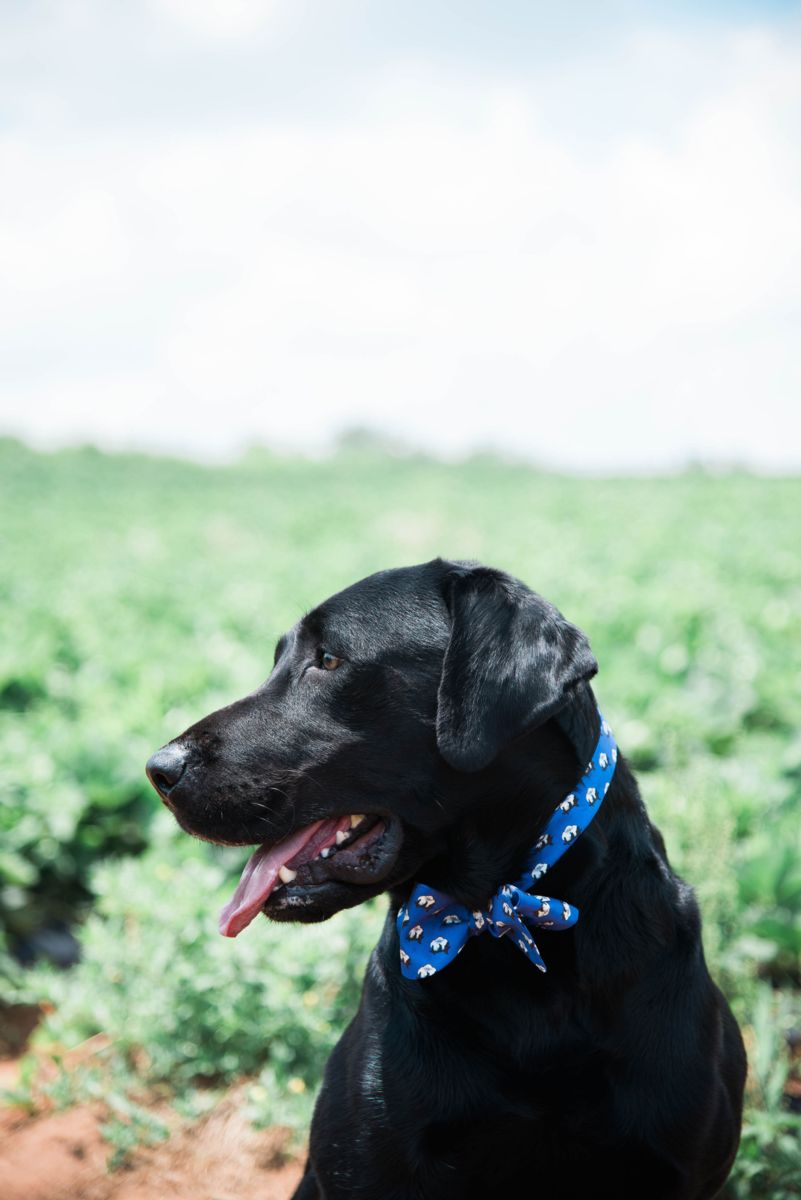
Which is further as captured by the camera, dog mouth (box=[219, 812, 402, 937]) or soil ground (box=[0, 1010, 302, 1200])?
soil ground (box=[0, 1010, 302, 1200])

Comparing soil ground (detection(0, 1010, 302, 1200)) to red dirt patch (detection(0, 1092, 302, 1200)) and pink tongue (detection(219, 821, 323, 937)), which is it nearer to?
red dirt patch (detection(0, 1092, 302, 1200))

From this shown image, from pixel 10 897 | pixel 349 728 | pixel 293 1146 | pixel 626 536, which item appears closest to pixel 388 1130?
pixel 349 728

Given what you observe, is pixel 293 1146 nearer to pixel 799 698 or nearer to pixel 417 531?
pixel 799 698

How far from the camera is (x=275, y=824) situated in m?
2.51

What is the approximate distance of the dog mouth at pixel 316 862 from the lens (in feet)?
8.05

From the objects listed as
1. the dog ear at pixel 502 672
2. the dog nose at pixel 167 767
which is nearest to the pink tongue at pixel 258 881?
the dog nose at pixel 167 767

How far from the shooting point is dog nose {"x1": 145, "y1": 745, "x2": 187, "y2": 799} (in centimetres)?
252

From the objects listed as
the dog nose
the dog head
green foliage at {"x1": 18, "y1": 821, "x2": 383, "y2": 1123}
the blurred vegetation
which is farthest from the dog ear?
green foliage at {"x1": 18, "y1": 821, "x2": 383, "y2": 1123}

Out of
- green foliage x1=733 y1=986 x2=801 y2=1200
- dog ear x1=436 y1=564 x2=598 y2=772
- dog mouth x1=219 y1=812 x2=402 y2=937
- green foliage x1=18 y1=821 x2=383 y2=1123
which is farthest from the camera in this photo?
green foliage x1=18 y1=821 x2=383 y2=1123

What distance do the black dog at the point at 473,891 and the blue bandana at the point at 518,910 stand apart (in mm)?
39

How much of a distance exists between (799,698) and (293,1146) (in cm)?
497

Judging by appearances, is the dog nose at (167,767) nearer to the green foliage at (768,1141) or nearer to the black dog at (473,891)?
the black dog at (473,891)

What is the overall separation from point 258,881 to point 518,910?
57 cm

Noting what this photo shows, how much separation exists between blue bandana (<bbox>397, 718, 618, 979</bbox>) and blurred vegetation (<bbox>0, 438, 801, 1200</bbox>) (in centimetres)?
128
